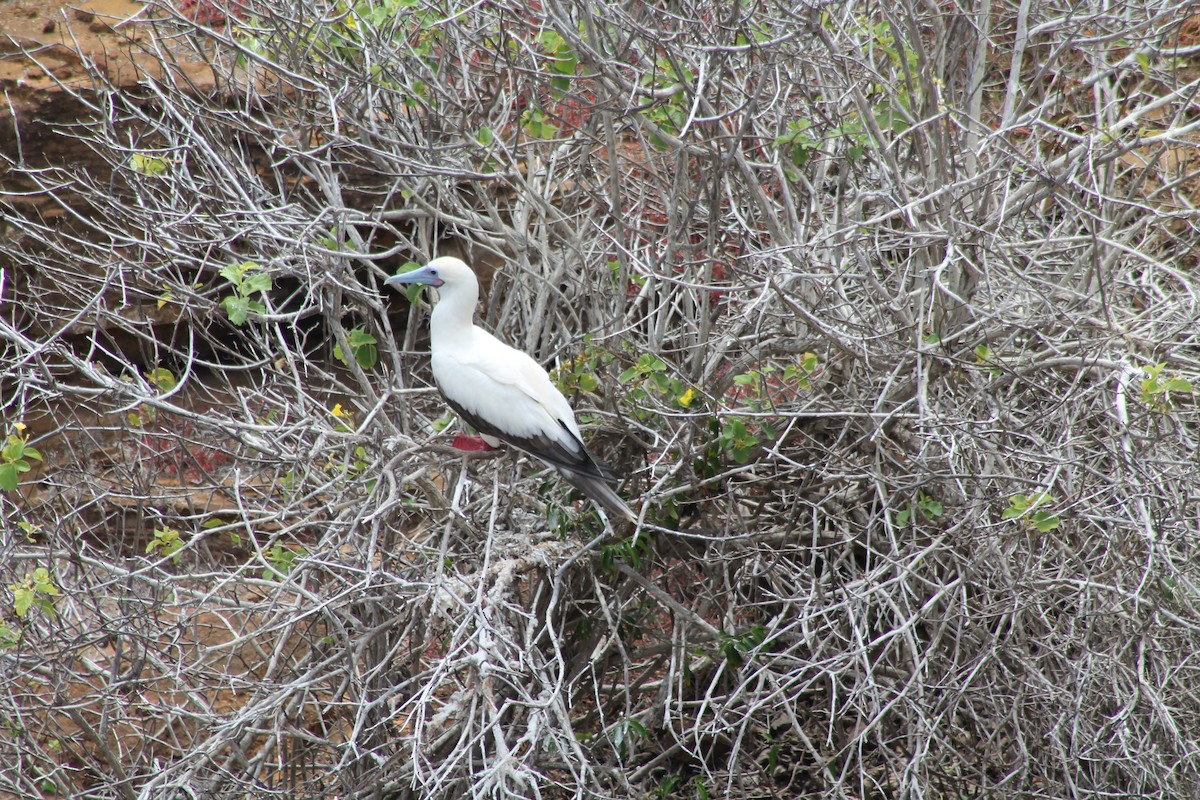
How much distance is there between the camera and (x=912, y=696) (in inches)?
148

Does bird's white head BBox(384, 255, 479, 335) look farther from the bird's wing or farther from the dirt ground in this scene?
the dirt ground

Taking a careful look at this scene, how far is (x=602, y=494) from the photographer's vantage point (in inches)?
157

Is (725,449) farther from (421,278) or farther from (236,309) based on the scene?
(236,309)

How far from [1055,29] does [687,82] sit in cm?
134

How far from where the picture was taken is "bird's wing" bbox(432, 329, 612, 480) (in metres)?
4.04

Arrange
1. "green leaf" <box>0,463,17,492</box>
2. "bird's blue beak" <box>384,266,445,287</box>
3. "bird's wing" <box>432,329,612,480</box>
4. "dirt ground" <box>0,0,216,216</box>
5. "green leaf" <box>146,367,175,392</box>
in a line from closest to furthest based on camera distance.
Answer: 1. "green leaf" <box>0,463,17,492</box>
2. "green leaf" <box>146,367,175,392</box>
3. "bird's wing" <box>432,329,612,480</box>
4. "bird's blue beak" <box>384,266,445,287</box>
5. "dirt ground" <box>0,0,216,216</box>

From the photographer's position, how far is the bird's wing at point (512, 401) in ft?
13.3

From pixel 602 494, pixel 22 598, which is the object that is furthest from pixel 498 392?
pixel 22 598

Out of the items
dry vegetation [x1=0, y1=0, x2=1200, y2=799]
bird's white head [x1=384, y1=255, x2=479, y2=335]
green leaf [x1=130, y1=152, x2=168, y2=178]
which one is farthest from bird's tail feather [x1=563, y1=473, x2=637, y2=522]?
green leaf [x1=130, y1=152, x2=168, y2=178]

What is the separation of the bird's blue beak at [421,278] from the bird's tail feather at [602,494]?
3.22 ft

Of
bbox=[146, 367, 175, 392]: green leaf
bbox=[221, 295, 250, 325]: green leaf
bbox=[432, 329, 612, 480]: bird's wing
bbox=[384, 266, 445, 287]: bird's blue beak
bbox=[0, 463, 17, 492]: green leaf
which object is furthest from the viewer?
bbox=[384, 266, 445, 287]: bird's blue beak

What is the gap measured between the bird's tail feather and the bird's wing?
0.04 m

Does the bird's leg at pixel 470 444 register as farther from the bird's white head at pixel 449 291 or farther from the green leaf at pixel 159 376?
the green leaf at pixel 159 376

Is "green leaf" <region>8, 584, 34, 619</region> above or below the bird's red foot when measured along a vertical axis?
above
